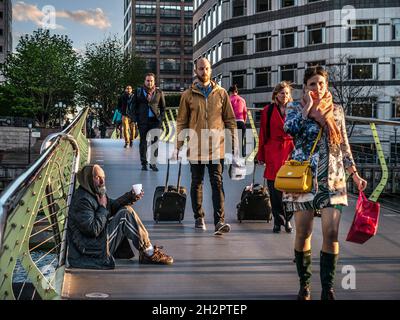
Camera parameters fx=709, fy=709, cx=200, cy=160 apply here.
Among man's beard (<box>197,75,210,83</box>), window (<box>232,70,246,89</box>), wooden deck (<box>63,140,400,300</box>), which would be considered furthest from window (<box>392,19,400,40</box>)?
man's beard (<box>197,75,210,83</box>)

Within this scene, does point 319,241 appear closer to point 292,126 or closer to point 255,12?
point 292,126

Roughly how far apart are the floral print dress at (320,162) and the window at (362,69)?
154ft

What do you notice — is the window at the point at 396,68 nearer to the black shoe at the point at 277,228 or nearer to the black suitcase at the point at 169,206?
the black suitcase at the point at 169,206

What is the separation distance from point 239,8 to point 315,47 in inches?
361

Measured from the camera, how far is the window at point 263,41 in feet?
188

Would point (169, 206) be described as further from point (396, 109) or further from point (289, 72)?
point (289, 72)

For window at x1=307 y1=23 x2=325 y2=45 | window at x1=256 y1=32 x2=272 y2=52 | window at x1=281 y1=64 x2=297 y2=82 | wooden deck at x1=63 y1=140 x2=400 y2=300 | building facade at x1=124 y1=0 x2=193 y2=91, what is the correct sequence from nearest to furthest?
wooden deck at x1=63 y1=140 x2=400 y2=300, window at x1=307 y1=23 x2=325 y2=45, window at x1=281 y1=64 x2=297 y2=82, window at x1=256 y1=32 x2=272 y2=52, building facade at x1=124 y1=0 x2=193 y2=91

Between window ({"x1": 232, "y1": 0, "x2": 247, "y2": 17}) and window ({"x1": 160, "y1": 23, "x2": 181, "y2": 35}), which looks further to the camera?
window ({"x1": 160, "y1": 23, "x2": 181, "y2": 35})

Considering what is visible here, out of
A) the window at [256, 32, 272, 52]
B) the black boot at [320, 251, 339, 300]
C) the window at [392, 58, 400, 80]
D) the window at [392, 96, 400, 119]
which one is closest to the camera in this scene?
the black boot at [320, 251, 339, 300]

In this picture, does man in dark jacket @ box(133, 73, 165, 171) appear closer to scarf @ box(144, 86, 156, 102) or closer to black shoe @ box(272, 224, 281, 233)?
scarf @ box(144, 86, 156, 102)

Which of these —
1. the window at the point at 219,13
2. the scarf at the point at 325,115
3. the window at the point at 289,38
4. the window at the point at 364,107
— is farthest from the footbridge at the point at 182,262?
the window at the point at 219,13

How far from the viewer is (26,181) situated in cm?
378

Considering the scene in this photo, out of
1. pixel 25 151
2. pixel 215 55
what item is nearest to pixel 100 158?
pixel 215 55

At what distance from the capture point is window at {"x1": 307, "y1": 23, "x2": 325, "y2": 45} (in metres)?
53.2
